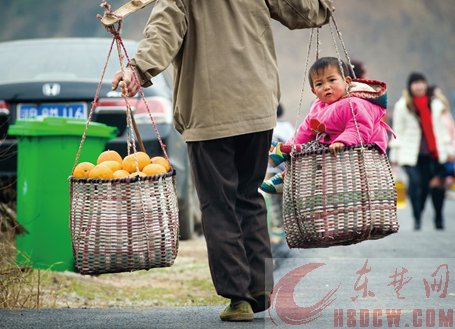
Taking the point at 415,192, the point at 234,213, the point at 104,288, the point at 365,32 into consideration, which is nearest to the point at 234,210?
the point at 234,213

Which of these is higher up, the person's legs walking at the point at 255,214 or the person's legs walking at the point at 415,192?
the person's legs walking at the point at 255,214

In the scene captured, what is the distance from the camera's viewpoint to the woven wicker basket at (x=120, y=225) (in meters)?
4.80

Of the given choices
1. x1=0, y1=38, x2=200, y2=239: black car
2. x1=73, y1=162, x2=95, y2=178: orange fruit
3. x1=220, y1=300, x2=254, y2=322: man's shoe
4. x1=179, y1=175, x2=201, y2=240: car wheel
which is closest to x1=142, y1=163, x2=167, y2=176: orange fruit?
x1=73, y1=162, x2=95, y2=178: orange fruit

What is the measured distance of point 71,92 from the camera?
8.31 metres

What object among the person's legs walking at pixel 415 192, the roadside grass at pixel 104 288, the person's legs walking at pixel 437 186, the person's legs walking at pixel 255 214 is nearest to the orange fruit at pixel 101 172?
the person's legs walking at pixel 255 214

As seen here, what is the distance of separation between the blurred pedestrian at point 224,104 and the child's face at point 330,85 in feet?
1.00

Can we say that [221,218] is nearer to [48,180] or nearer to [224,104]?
[224,104]

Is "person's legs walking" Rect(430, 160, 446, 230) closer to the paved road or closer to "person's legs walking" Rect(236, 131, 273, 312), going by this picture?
the paved road

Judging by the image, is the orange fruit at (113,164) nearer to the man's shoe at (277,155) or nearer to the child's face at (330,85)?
the man's shoe at (277,155)

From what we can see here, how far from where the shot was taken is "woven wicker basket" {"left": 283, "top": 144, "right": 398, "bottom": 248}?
5137mm

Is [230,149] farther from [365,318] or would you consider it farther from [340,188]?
[365,318]

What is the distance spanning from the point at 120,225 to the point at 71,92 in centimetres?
369

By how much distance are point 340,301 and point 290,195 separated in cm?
105

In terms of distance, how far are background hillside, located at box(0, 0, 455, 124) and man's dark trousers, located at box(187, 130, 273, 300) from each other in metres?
43.2
